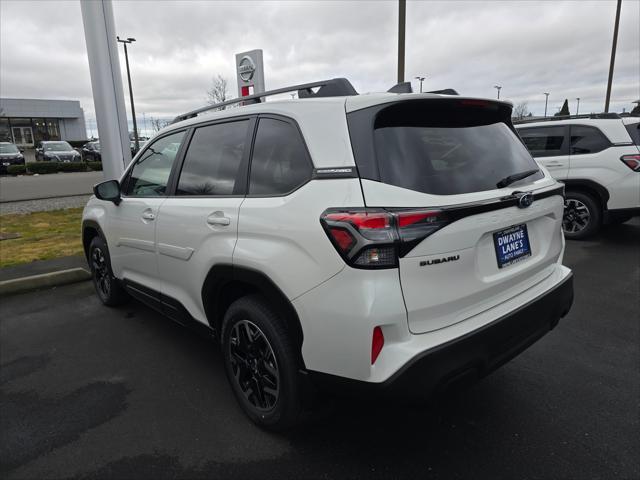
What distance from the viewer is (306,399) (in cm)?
223

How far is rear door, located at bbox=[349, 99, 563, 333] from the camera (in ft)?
6.27

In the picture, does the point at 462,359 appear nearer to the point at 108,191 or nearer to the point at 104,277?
the point at 108,191

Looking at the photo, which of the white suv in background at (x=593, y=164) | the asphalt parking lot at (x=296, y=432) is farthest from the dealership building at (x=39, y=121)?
the asphalt parking lot at (x=296, y=432)

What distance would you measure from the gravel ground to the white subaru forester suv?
9678mm

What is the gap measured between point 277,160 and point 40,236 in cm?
682

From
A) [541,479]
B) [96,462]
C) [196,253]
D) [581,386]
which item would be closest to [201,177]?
[196,253]

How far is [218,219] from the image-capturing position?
2.58 meters

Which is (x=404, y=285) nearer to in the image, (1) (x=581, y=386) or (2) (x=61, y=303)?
(1) (x=581, y=386)

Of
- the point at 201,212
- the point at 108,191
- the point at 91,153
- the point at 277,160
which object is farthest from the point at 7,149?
the point at 277,160

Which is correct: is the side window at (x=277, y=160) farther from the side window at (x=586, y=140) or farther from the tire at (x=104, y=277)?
the side window at (x=586, y=140)

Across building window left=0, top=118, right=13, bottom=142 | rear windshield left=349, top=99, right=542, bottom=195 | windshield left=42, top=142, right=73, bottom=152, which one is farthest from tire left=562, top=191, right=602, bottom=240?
building window left=0, top=118, right=13, bottom=142

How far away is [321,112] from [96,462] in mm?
2152

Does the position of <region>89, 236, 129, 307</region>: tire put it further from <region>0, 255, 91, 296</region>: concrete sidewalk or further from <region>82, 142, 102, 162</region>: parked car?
<region>82, 142, 102, 162</region>: parked car

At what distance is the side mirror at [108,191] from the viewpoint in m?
3.72
